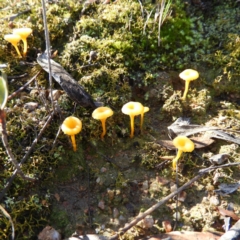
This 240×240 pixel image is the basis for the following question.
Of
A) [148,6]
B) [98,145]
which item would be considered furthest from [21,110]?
[148,6]

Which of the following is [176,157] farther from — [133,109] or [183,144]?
[133,109]

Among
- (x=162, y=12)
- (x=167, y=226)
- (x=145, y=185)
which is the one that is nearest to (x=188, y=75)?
(x=162, y=12)

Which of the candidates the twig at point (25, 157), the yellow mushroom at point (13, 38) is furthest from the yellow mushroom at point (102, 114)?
the yellow mushroom at point (13, 38)

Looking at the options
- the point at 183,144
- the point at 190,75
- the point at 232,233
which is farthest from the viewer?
the point at 190,75

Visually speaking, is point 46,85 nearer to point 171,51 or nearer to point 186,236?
point 171,51

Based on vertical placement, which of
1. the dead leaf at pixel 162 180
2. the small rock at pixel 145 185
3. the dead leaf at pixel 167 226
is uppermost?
the dead leaf at pixel 162 180

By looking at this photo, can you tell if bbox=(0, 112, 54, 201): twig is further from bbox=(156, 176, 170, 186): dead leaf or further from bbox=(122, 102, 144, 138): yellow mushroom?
bbox=(156, 176, 170, 186): dead leaf

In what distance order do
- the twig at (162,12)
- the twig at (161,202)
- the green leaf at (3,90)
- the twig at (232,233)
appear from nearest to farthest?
the green leaf at (3,90)
the twig at (232,233)
the twig at (161,202)
the twig at (162,12)

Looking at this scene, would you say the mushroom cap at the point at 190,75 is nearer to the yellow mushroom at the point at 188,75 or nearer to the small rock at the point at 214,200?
the yellow mushroom at the point at 188,75

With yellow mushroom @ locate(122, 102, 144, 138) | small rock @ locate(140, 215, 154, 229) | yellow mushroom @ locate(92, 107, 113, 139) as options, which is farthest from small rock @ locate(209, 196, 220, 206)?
yellow mushroom @ locate(92, 107, 113, 139)
